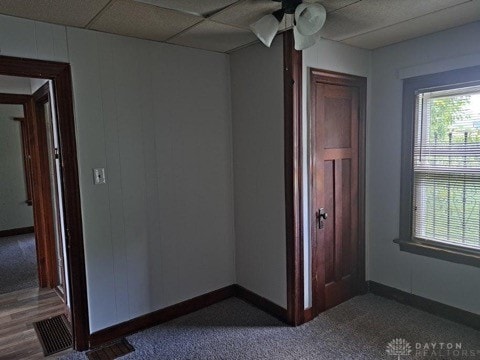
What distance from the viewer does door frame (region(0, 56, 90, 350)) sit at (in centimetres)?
230

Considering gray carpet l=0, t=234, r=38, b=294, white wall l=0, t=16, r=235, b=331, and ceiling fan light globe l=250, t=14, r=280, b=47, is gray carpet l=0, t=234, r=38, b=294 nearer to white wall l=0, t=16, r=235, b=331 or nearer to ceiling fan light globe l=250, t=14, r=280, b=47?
white wall l=0, t=16, r=235, b=331

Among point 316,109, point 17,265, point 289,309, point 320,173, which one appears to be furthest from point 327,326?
point 17,265

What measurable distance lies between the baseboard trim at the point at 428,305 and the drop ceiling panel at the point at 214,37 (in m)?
2.56

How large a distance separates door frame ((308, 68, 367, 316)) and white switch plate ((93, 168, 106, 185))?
1.60m

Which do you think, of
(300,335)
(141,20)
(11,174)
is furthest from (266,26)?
(11,174)

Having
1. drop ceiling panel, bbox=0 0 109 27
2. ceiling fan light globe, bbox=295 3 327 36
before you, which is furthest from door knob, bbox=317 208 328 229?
drop ceiling panel, bbox=0 0 109 27

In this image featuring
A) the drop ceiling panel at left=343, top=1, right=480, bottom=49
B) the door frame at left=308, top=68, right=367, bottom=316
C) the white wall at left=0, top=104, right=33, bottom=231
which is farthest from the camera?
the white wall at left=0, top=104, right=33, bottom=231

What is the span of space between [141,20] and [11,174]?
505 cm

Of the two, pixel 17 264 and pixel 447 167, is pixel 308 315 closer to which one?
pixel 447 167

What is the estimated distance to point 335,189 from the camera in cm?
300

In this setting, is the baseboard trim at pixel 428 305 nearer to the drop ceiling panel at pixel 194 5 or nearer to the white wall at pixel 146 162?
the white wall at pixel 146 162

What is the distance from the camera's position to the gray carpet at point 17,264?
149 inches

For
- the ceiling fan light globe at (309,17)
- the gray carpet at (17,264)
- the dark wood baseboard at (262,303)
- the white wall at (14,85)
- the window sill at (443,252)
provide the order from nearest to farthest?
the ceiling fan light globe at (309,17) → the window sill at (443,252) → the dark wood baseboard at (262,303) → the white wall at (14,85) → the gray carpet at (17,264)

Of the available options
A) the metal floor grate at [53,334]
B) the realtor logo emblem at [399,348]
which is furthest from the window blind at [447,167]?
the metal floor grate at [53,334]
